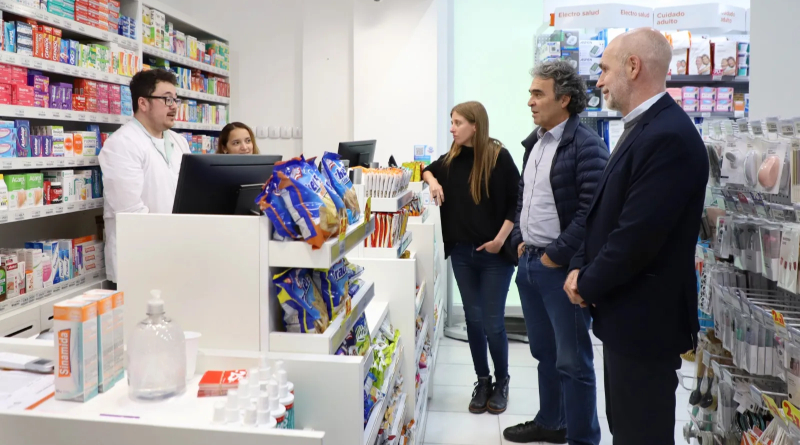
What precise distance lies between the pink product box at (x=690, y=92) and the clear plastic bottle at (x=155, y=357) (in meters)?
5.41

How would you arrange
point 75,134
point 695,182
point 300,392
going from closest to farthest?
1. point 300,392
2. point 695,182
3. point 75,134

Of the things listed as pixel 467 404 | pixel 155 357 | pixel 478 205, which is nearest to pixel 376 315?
pixel 155 357

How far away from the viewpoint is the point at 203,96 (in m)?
6.13

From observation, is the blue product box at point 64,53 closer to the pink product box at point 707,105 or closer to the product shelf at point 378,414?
the product shelf at point 378,414

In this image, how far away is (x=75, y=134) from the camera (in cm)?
411

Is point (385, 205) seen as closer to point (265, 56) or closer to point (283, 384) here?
point (283, 384)

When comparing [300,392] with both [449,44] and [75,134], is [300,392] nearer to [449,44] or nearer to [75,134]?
[75,134]

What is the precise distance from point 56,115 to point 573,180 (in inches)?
120

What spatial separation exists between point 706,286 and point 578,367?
71cm

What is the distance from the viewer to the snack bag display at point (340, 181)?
6.48ft

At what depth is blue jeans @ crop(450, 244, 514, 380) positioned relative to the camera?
3891 mm

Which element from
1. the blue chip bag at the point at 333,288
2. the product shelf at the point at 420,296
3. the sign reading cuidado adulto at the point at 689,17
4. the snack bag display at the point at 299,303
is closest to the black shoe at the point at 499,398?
the product shelf at the point at 420,296

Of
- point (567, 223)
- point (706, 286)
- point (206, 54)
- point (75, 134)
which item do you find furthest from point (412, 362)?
point (206, 54)

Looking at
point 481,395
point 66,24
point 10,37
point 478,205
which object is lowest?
point 481,395
